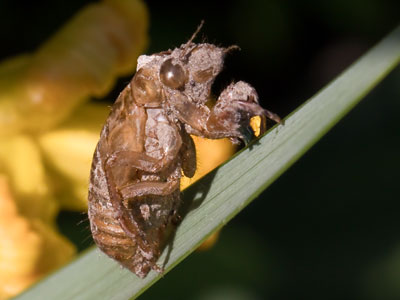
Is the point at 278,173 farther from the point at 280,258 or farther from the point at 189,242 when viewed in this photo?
the point at 280,258

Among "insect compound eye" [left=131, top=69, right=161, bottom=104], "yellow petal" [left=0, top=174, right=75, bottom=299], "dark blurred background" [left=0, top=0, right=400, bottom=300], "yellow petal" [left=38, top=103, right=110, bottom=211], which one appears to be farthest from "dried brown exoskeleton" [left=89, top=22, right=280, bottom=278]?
"dark blurred background" [left=0, top=0, right=400, bottom=300]

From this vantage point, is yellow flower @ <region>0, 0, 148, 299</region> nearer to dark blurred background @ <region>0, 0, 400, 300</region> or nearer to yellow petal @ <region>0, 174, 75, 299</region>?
yellow petal @ <region>0, 174, 75, 299</region>

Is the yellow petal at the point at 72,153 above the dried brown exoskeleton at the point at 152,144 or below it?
below

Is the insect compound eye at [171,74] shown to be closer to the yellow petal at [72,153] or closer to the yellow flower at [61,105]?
the yellow flower at [61,105]

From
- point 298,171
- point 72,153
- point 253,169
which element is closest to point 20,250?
point 72,153

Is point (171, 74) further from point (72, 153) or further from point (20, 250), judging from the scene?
point (72, 153)

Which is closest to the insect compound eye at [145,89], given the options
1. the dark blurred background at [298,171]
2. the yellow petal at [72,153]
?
the yellow petal at [72,153]

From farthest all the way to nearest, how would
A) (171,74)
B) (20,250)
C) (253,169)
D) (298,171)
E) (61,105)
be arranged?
(298,171) < (61,105) < (20,250) < (171,74) < (253,169)
